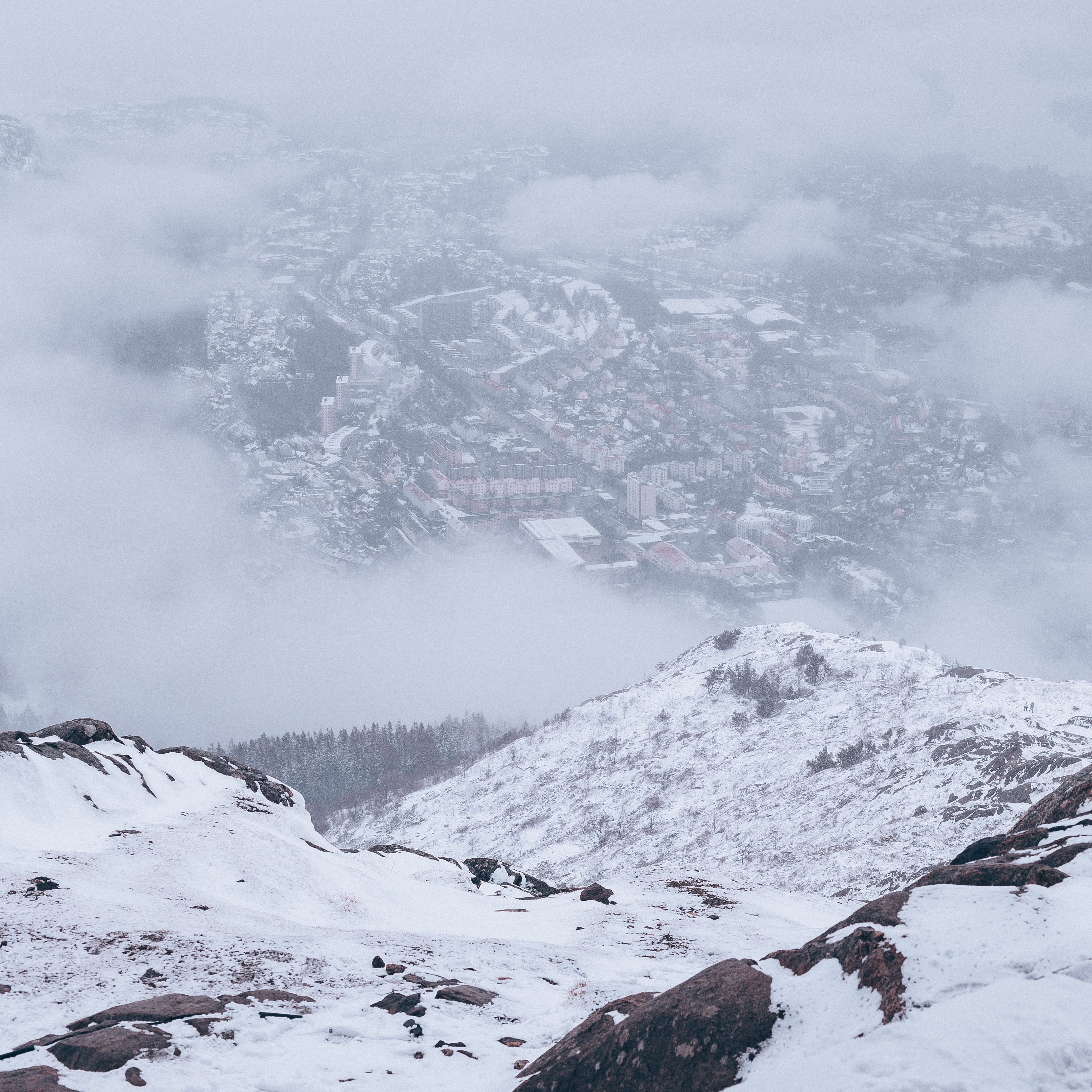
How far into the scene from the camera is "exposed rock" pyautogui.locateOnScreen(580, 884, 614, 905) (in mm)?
19688

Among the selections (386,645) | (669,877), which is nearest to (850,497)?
(386,645)

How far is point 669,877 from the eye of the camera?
884 inches

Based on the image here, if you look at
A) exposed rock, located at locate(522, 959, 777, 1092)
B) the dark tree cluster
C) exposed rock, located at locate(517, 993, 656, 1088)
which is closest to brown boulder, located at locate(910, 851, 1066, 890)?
exposed rock, located at locate(522, 959, 777, 1092)

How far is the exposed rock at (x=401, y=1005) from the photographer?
10.8 m

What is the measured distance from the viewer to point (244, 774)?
83.8ft

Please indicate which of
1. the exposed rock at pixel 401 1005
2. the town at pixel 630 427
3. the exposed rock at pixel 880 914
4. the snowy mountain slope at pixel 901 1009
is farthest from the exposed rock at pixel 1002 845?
the town at pixel 630 427

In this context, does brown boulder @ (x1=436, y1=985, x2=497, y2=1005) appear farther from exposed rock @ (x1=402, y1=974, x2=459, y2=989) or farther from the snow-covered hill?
exposed rock @ (x1=402, y1=974, x2=459, y2=989)

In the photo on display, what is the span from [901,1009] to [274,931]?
10.8 meters

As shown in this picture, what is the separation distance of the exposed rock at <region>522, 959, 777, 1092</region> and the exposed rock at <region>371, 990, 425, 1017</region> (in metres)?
2.81

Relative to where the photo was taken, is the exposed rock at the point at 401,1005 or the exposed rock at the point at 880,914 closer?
the exposed rock at the point at 880,914

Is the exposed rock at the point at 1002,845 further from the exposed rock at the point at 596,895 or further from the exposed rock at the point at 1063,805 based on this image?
the exposed rock at the point at 596,895

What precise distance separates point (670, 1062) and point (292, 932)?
358 inches

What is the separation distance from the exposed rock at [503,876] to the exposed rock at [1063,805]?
12.8 meters

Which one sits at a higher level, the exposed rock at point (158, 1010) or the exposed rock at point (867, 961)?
the exposed rock at point (867, 961)
